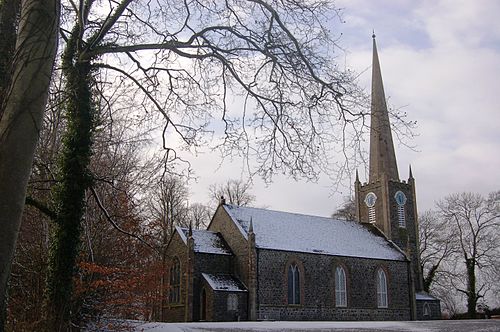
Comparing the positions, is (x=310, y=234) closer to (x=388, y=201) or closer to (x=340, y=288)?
(x=340, y=288)

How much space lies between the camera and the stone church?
33469mm

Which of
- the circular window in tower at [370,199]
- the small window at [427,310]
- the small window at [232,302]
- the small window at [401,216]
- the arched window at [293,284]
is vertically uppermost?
the circular window in tower at [370,199]

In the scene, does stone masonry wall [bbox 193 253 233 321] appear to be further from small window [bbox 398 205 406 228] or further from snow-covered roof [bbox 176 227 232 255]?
small window [bbox 398 205 406 228]

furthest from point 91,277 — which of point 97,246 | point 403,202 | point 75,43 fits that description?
point 403,202

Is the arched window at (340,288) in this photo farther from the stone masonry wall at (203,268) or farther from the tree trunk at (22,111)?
the tree trunk at (22,111)

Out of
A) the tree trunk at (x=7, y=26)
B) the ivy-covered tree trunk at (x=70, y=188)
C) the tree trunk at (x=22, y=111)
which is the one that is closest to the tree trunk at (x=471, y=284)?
the ivy-covered tree trunk at (x=70, y=188)

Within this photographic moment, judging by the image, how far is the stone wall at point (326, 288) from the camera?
34531mm

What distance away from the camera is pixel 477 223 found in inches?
1903

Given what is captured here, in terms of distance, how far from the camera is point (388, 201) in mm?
46594

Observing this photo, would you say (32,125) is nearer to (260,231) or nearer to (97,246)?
(97,246)

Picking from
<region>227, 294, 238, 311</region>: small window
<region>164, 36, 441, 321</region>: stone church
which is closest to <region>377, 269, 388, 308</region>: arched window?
<region>164, 36, 441, 321</region>: stone church

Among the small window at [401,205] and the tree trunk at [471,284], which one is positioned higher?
the small window at [401,205]

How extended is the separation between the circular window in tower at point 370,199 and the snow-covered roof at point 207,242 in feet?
56.6

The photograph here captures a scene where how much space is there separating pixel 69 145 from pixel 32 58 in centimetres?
668
